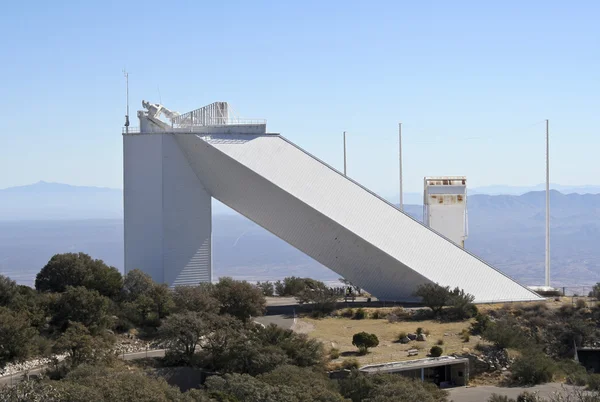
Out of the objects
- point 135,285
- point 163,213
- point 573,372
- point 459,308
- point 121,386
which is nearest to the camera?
point 121,386

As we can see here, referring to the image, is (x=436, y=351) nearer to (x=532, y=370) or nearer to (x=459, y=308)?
(x=532, y=370)

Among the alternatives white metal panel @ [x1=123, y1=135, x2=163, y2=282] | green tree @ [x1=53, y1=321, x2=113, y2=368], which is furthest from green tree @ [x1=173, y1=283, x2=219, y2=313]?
white metal panel @ [x1=123, y1=135, x2=163, y2=282]

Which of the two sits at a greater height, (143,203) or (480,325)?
(143,203)

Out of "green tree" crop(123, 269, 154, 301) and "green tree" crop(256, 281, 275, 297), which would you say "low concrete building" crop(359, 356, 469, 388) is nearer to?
"green tree" crop(123, 269, 154, 301)

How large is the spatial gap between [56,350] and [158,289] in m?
5.21

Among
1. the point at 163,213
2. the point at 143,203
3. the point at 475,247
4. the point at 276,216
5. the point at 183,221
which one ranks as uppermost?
the point at 143,203

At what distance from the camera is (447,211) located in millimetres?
33875

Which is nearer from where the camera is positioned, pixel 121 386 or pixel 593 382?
pixel 121 386

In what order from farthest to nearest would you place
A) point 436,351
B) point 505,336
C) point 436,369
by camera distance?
point 505,336, point 436,351, point 436,369

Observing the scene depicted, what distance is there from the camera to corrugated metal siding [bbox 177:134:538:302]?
2841 centimetres

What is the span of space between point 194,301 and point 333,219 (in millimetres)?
5294

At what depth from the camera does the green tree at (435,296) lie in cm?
2756

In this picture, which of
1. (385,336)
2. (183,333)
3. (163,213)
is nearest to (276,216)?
(163,213)

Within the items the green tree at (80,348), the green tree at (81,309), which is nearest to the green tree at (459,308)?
the green tree at (81,309)
